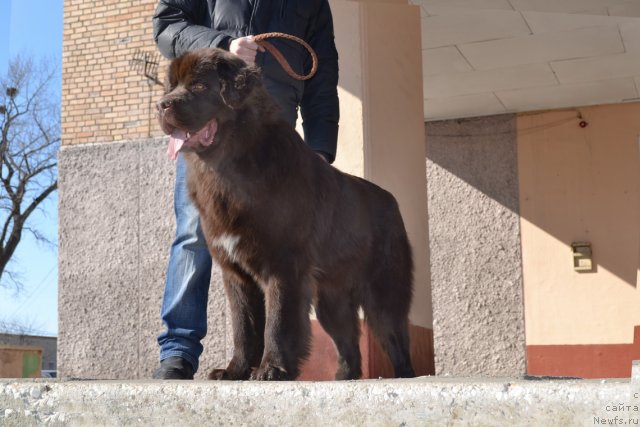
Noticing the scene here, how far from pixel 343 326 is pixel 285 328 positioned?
1.05 m

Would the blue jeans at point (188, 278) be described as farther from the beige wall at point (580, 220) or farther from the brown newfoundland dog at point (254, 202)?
the beige wall at point (580, 220)

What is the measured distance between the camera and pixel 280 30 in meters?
3.65

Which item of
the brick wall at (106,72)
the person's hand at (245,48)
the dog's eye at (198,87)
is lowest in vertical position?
the dog's eye at (198,87)

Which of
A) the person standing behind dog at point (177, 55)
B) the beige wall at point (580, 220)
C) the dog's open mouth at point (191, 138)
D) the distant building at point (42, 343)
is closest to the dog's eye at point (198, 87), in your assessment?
the dog's open mouth at point (191, 138)

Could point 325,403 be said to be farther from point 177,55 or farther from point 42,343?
point 42,343

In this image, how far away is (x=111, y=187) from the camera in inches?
346

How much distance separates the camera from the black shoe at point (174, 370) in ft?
11.1

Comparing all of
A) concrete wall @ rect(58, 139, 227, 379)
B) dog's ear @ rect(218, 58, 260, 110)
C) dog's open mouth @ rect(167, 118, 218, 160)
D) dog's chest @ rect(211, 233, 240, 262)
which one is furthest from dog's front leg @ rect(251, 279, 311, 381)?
concrete wall @ rect(58, 139, 227, 379)

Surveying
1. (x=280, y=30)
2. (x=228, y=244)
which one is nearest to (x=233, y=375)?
(x=228, y=244)

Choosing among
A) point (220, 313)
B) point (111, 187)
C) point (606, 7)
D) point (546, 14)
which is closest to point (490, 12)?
point (546, 14)

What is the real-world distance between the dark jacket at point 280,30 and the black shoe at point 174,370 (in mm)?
1122

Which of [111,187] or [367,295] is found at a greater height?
[111,187]

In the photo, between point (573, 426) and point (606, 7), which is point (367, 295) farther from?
point (606, 7)

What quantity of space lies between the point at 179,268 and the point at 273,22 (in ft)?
3.73
